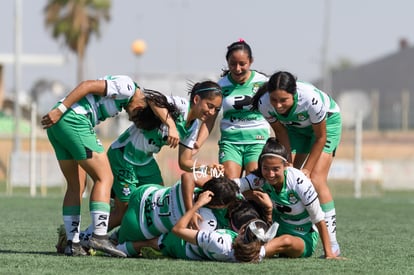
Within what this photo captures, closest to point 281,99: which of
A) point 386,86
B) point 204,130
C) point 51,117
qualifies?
point 204,130

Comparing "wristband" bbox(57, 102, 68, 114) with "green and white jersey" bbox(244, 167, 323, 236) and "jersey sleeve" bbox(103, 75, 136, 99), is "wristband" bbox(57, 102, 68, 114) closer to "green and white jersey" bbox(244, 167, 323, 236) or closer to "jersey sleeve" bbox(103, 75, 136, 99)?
"jersey sleeve" bbox(103, 75, 136, 99)

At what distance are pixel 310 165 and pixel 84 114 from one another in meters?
1.92

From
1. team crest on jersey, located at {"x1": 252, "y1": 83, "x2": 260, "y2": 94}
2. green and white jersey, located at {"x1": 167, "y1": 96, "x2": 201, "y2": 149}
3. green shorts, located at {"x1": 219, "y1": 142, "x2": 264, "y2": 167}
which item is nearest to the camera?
green and white jersey, located at {"x1": 167, "y1": 96, "x2": 201, "y2": 149}

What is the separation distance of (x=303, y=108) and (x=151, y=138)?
1352 millimetres

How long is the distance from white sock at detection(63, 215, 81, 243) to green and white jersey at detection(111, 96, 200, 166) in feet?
2.47

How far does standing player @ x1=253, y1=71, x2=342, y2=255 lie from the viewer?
8.39m

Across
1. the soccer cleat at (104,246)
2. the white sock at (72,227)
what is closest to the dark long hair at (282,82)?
A: the soccer cleat at (104,246)

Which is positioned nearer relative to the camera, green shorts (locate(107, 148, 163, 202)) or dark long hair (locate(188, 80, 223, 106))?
dark long hair (locate(188, 80, 223, 106))

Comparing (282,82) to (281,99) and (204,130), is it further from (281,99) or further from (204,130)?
(204,130)

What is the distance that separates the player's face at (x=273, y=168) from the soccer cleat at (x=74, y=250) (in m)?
1.63

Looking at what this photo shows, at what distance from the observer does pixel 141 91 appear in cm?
880

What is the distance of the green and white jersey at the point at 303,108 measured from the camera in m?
8.59

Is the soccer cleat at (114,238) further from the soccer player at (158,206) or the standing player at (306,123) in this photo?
the standing player at (306,123)

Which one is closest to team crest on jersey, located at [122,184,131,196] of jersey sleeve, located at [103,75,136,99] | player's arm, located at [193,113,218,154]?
player's arm, located at [193,113,218,154]
